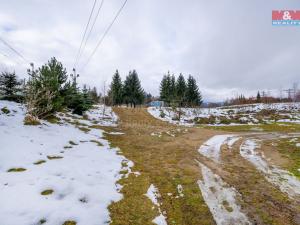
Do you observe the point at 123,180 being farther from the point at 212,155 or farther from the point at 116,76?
the point at 116,76

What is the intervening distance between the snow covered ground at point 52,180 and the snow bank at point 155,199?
0.70m

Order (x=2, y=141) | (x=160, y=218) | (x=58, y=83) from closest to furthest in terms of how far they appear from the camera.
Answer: (x=160, y=218) → (x=2, y=141) → (x=58, y=83)

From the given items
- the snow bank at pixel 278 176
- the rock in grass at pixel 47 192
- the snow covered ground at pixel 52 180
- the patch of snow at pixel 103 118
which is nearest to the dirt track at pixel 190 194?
the snow bank at pixel 278 176

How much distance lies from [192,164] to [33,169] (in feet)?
16.2

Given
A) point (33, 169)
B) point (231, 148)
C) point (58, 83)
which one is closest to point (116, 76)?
point (58, 83)

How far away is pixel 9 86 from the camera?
14.3 meters

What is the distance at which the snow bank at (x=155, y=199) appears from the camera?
3.24m

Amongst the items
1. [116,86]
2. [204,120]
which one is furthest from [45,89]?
[116,86]

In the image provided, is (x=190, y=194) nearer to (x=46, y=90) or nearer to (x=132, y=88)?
(x=46, y=90)

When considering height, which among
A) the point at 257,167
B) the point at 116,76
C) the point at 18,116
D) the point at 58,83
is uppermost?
the point at 116,76

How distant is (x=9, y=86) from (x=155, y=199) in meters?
15.8

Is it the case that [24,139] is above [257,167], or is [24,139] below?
above

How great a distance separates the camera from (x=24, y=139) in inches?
263

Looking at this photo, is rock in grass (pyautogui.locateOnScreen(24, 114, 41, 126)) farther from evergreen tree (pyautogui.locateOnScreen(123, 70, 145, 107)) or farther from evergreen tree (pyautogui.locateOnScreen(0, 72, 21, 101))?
evergreen tree (pyautogui.locateOnScreen(123, 70, 145, 107))
